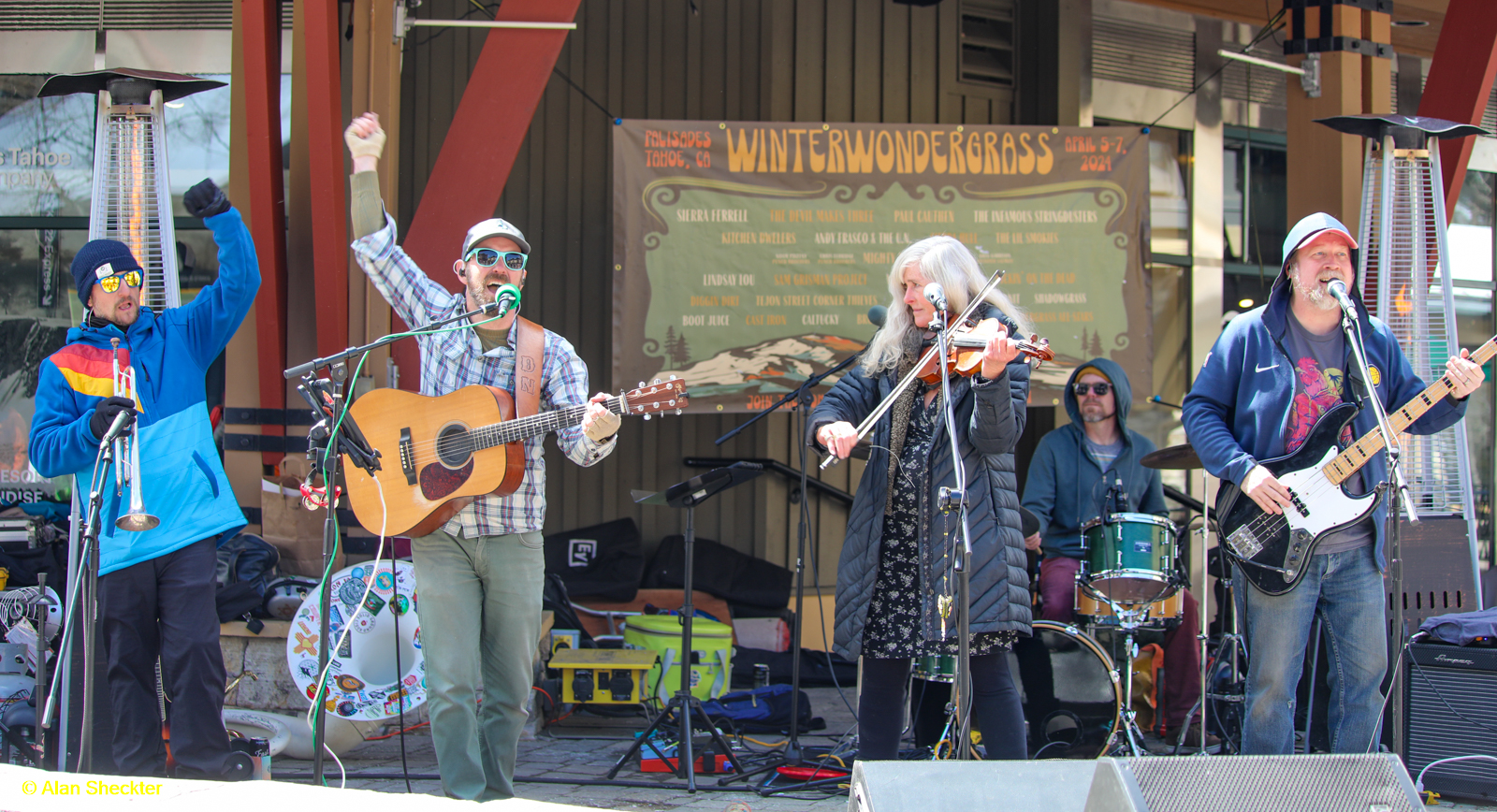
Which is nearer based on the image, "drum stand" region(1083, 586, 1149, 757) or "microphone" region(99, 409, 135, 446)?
"microphone" region(99, 409, 135, 446)

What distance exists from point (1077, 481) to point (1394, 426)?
1784 mm

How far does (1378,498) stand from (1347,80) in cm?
309

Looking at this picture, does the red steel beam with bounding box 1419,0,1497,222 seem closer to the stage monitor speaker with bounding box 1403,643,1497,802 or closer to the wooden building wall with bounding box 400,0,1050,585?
the stage monitor speaker with bounding box 1403,643,1497,802

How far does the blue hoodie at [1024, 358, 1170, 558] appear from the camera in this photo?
496 cm

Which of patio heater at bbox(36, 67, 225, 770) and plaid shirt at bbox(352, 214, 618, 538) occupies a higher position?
patio heater at bbox(36, 67, 225, 770)

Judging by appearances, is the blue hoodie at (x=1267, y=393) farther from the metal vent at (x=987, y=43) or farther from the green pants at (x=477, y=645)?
the metal vent at (x=987, y=43)

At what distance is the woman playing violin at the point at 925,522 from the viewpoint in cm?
310

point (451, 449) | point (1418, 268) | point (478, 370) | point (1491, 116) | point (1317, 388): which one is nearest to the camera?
point (1317, 388)

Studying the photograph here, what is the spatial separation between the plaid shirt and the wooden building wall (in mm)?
2875

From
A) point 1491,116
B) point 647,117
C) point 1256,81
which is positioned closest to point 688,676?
point 647,117

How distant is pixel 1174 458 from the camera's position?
4.30 metres

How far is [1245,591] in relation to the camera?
3357 millimetres

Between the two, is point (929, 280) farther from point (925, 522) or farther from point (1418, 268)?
point (1418, 268)

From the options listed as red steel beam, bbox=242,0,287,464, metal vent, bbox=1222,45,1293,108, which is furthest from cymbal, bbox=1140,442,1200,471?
metal vent, bbox=1222,45,1293,108
